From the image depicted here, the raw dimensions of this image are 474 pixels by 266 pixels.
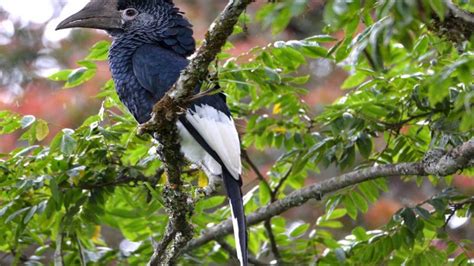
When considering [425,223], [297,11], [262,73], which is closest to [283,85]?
[262,73]

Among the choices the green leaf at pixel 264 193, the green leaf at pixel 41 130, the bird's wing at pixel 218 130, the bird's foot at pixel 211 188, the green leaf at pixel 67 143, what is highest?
the green leaf at pixel 41 130

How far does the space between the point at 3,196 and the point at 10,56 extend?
3.63 m

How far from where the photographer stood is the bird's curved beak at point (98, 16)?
10.8ft

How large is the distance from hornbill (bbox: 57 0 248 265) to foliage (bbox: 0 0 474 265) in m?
0.09

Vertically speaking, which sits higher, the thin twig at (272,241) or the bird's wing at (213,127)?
the bird's wing at (213,127)

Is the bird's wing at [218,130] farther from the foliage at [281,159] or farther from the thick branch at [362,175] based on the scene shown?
the thick branch at [362,175]

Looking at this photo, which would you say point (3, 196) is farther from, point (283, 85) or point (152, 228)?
point (283, 85)

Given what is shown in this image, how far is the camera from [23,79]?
6.12 metres

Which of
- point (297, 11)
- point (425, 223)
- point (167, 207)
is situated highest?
Answer: point (297, 11)

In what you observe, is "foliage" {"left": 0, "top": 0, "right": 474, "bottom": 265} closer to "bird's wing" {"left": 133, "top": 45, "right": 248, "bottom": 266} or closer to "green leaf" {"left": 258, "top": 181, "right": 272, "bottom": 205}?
"green leaf" {"left": 258, "top": 181, "right": 272, "bottom": 205}

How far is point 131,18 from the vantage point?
338 centimetres

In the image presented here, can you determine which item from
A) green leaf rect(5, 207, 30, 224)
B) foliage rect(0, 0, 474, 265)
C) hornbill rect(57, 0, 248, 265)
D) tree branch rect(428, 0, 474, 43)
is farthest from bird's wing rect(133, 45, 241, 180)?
tree branch rect(428, 0, 474, 43)

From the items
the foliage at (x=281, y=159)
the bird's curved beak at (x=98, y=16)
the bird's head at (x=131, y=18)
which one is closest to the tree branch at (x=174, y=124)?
the foliage at (x=281, y=159)

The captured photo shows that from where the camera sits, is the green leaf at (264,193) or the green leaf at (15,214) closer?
the green leaf at (15,214)
